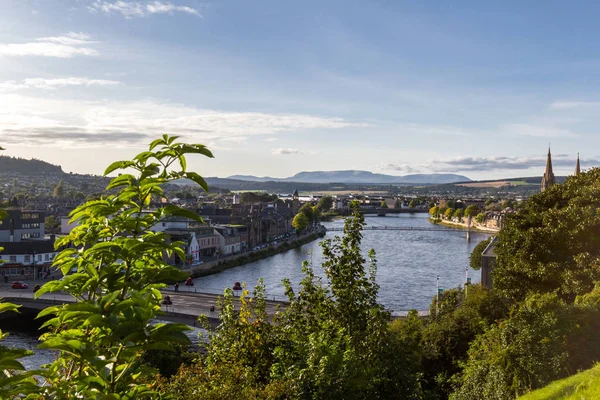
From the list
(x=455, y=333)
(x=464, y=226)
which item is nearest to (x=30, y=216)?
(x=455, y=333)

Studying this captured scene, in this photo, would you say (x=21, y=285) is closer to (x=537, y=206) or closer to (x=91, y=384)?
(x=537, y=206)

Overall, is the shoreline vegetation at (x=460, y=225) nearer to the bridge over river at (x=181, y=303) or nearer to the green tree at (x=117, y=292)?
the bridge over river at (x=181, y=303)

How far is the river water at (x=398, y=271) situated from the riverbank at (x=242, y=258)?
1.00m

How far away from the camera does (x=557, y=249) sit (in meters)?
23.8

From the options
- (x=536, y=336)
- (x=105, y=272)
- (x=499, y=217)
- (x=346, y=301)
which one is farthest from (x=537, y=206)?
(x=499, y=217)

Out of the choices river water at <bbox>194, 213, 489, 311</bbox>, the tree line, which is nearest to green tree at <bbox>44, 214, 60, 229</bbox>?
river water at <bbox>194, 213, 489, 311</bbox>

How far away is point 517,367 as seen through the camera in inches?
595

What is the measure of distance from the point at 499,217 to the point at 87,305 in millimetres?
125743

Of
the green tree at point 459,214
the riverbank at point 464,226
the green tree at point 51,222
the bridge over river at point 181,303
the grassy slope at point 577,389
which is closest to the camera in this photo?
the grassy slope at point 577,389

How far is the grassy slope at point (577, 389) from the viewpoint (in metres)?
8.92

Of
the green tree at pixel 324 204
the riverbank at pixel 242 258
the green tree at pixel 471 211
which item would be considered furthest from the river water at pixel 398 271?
the green tree at pixel 324 204

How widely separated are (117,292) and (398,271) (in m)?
55.3

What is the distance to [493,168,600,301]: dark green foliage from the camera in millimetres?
21906

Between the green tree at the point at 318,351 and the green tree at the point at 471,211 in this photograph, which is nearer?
the green tree at the point at 318,351
